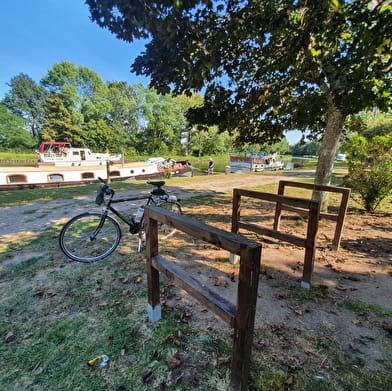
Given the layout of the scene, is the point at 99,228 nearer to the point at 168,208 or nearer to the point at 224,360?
the point at 168,208

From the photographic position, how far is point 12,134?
33562mm

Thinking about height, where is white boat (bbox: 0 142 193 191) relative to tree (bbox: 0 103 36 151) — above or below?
below

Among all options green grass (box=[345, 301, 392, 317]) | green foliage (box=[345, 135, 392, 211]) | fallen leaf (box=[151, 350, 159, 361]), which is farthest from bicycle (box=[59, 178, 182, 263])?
green foliage (box=[345, 135, 392, 211])

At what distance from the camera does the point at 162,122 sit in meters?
35.2

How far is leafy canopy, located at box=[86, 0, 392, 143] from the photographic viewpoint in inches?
100.0

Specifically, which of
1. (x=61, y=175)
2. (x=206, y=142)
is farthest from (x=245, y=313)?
(x=206, y=142)

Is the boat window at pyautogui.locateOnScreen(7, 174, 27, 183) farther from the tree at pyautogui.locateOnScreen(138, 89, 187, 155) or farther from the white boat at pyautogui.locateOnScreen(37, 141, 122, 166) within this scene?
the tree at pyautogui.locateOnScreen(138, 89, 187, 155)

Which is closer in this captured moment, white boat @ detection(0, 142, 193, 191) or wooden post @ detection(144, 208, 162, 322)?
wooden post @ detection(144, 208, 162, 322)

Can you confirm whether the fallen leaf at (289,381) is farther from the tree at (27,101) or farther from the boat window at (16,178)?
the tree at (27,101)

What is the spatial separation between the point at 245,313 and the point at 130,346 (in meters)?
1.14

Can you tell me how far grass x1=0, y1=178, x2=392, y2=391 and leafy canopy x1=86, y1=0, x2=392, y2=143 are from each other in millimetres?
3091

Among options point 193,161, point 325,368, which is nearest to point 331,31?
point 325,368

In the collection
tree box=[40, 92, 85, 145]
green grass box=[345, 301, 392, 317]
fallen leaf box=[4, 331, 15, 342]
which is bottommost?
fallen leaf box=[4, 331, 15, 342]

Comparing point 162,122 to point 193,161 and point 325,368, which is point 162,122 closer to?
point 193,161
